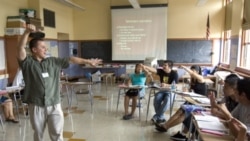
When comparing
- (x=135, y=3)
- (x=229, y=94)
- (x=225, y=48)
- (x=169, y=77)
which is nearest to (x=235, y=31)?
(x=225, y=48)

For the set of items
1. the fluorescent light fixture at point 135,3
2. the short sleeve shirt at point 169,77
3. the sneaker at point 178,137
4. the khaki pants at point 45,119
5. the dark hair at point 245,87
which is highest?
the fluorescent light fixture at point 135,3

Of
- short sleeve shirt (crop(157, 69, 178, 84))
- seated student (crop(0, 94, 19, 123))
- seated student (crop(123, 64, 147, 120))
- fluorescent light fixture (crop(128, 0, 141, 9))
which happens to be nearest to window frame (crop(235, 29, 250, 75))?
short sleeve shirt (crop(157, 69, 178, 84))

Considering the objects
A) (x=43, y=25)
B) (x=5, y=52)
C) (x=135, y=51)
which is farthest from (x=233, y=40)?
(x=5, y=52)

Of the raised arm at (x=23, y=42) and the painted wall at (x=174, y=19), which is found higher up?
the painted wall at (x=174, y=19)

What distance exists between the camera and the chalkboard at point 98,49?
9.02 m

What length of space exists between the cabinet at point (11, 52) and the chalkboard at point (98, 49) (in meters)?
3.81

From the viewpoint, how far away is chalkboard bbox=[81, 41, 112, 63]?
902cm

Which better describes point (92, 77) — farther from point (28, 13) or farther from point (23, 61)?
point (23, 61)

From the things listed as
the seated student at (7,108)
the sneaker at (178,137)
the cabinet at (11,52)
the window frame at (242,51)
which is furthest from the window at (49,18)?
the window frame at (242,51)

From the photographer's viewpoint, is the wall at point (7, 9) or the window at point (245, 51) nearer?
the wall at point (7, 9)

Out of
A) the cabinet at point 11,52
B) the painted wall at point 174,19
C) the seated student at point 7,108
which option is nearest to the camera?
the seated student at point 7,108

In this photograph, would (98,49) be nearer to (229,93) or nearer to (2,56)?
(2,56)

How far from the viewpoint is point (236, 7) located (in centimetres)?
641

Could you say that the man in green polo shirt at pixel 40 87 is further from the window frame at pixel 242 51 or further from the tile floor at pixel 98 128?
the window frame at pixel 242 51
